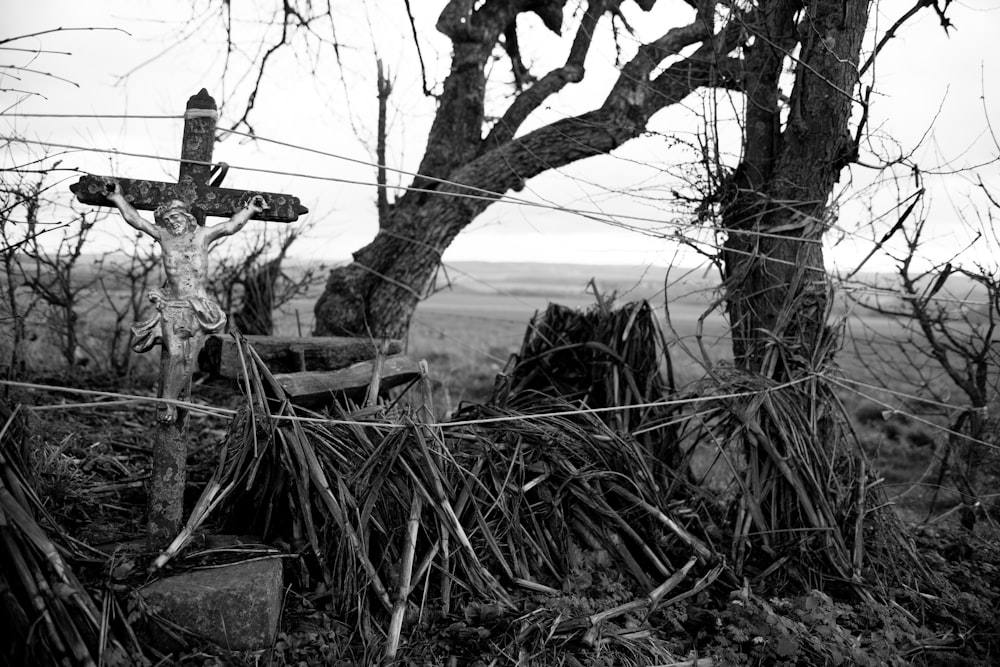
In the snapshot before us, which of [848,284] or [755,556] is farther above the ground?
[848,284]

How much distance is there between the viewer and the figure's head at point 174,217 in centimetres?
291

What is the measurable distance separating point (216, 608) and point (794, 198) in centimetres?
345

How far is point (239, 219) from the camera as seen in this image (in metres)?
3.03

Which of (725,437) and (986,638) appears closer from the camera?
(986,638)

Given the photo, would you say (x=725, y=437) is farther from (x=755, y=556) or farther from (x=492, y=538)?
(x=492, y=538)

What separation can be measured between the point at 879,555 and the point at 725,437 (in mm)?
901

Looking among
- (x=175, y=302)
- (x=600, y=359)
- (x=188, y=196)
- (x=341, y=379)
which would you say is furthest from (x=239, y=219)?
(x=600, y=359)

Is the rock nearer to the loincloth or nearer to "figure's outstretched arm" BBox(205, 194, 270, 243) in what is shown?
the loincloth

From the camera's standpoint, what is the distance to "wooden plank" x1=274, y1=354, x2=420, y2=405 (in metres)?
3.60

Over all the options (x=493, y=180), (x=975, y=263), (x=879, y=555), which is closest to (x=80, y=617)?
(x=879, y=555)

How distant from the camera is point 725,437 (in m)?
4.02

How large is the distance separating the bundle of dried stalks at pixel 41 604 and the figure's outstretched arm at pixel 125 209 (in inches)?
29.8

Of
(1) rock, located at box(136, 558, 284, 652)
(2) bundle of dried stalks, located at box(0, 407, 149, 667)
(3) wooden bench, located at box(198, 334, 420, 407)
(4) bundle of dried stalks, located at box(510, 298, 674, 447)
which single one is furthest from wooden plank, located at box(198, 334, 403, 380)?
(2) bundle of dried stalks, located at box(0, 407, 149, 667)

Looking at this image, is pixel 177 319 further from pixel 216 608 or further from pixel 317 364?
pixel 317 364
